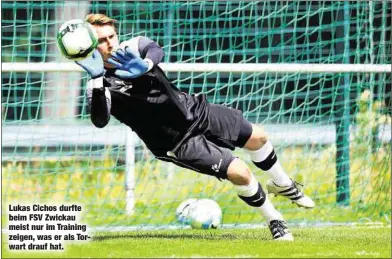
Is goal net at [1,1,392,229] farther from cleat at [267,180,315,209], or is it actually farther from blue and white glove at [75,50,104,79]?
blue and white glove at [75,50,104,79]

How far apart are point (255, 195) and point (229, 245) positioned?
49 centimetres

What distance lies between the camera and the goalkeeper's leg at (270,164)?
766cm

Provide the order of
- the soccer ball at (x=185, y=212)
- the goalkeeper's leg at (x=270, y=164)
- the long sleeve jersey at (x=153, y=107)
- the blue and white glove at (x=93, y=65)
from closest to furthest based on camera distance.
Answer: the blue and white glove at (x=93, y=65) → the long sleeve jersey at (x=153, y=107) → the goalkeeper's leg at (x=270, y=164) → the soccer ball at (x=185, y=212)

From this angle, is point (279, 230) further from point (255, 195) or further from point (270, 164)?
point (270, 164)

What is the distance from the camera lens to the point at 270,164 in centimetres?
776

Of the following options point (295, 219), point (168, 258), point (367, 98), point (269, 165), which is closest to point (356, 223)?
point (295, 219)

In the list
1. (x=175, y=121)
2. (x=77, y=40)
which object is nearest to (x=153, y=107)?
(x=175, y=121)

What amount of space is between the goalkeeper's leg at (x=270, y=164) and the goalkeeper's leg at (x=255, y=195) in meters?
0.39

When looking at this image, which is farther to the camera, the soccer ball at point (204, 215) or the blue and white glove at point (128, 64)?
the soccer ball at point (204, 215)

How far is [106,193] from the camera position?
10547 millimetres

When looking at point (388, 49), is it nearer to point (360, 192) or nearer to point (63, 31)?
point (360, 192)

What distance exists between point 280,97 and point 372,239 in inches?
103

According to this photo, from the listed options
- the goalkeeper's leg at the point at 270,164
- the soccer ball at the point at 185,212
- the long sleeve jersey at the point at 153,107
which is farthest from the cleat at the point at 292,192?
the soccer ball at the point at 185,212

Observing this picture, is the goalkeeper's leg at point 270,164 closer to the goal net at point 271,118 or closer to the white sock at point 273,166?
the white sock at point 273,166
